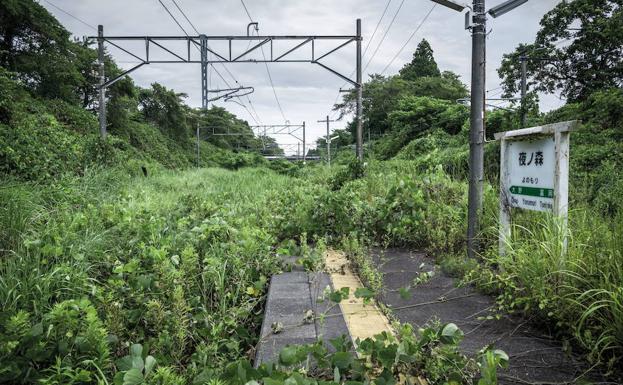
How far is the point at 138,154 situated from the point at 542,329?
1754 centimetres

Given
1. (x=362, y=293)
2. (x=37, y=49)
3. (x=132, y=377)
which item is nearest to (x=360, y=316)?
(x=362, y=293)

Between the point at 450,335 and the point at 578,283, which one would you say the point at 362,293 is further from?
the point at 578,283

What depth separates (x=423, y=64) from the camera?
37.4m

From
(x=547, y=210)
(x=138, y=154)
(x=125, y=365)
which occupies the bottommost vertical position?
(x=125, y=365)

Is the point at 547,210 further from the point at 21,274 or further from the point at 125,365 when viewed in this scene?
the point at 21,274

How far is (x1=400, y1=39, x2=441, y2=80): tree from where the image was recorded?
37.3 meters

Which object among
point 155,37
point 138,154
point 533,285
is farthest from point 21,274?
point 138,154

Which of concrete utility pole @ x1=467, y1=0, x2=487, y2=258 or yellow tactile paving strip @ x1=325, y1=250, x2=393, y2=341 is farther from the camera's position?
concrete utility pole @ x1=467, y1=0, x2=487, y2=258

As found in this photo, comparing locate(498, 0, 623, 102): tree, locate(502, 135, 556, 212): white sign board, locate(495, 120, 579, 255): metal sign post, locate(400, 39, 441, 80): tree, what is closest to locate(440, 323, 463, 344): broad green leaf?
locate(495, 120, 579, 255): metal sign post

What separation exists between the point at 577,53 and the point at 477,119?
963 inches

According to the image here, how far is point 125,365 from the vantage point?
183 centimetres

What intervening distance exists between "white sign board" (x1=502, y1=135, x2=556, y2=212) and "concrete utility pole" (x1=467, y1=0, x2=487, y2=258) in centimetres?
33

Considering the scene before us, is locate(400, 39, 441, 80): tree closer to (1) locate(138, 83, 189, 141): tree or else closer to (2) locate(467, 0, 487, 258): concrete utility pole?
(1) locate(138, 83, 189, 141): tree

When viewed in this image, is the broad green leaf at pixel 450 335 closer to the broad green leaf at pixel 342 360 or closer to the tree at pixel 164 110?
→ the broad green leaf at pixel 342 360
